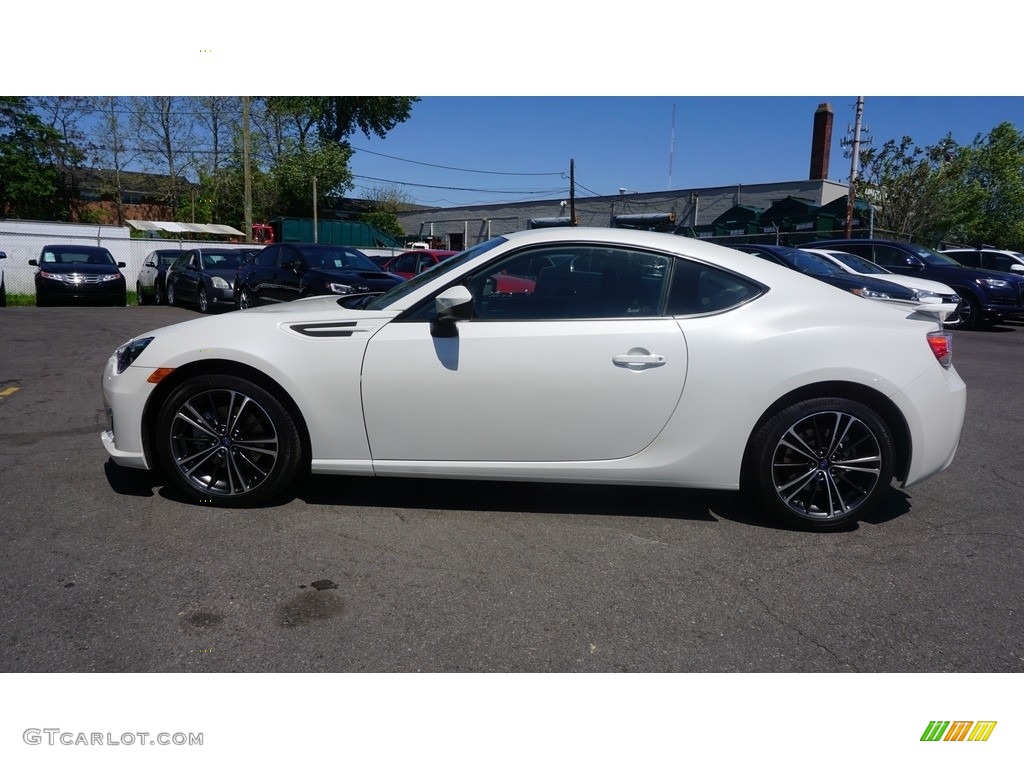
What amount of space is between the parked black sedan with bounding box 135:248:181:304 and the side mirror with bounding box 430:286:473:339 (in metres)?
16.9

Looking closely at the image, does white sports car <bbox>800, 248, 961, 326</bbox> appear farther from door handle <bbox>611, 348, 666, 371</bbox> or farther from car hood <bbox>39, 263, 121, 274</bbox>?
car hood <bbox>39, 263, 121, 274</bbox>

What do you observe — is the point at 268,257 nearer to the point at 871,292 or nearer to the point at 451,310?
the point at 871,292

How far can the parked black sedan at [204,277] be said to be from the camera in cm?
1576

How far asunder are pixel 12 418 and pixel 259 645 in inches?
178

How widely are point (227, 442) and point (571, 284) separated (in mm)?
2002

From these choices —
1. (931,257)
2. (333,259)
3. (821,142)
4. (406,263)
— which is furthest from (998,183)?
(333,259)

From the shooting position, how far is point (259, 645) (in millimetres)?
2717

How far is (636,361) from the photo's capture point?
3676 mm

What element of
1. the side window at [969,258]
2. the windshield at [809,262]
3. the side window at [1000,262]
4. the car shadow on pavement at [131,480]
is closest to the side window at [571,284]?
the car shadow on pavement at [131,480]

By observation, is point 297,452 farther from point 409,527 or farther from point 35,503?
point 35,503

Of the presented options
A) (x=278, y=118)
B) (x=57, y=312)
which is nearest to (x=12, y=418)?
(x=57, y=312)
